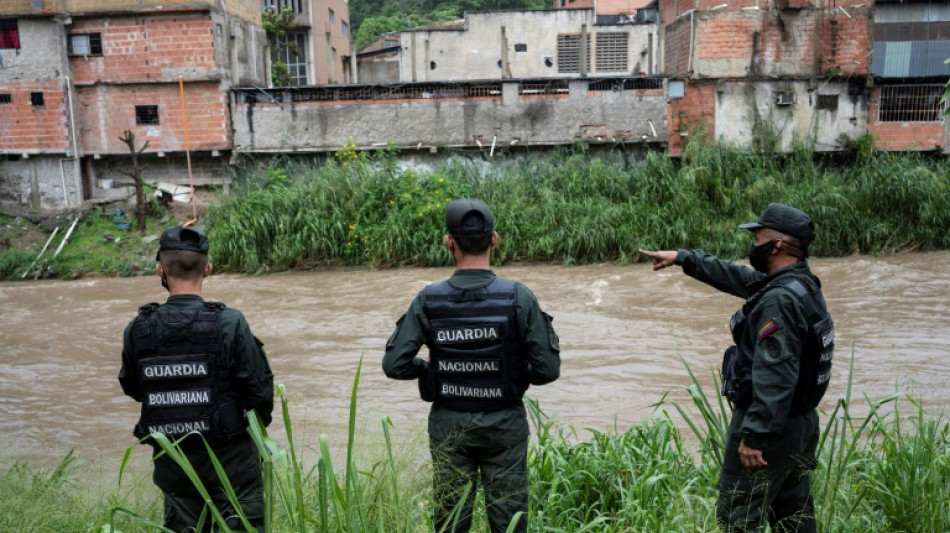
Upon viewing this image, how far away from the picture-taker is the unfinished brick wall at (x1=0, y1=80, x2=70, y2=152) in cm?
1788

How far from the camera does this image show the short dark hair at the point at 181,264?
3.26 meters

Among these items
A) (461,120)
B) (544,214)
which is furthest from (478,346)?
(461,120)

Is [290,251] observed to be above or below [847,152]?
below

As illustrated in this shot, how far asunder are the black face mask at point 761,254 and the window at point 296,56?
2660cm

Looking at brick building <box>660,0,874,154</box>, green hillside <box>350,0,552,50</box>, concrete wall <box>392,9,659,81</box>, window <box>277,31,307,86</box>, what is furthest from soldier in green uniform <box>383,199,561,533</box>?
green hillside <box>350,0,552,50</box>

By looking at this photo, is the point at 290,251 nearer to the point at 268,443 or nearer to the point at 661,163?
the point at 661,163

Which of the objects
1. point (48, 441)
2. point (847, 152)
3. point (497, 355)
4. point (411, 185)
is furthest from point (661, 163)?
point (497, 355)

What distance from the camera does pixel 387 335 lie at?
11000 mm

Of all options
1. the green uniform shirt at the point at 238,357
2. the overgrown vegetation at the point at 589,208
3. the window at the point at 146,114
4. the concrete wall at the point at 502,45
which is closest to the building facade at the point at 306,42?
the concrete wall at the point at 502,45

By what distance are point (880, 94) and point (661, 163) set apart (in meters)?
5.09

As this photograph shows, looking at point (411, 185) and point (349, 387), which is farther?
point (411, 185)

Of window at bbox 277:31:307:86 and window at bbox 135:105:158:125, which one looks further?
window at bbox 277:31:307:86

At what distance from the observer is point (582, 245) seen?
15.7m

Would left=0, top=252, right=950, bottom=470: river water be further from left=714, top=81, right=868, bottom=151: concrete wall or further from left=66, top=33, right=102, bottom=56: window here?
left=66, top=33, right=102, bottom=56: window
